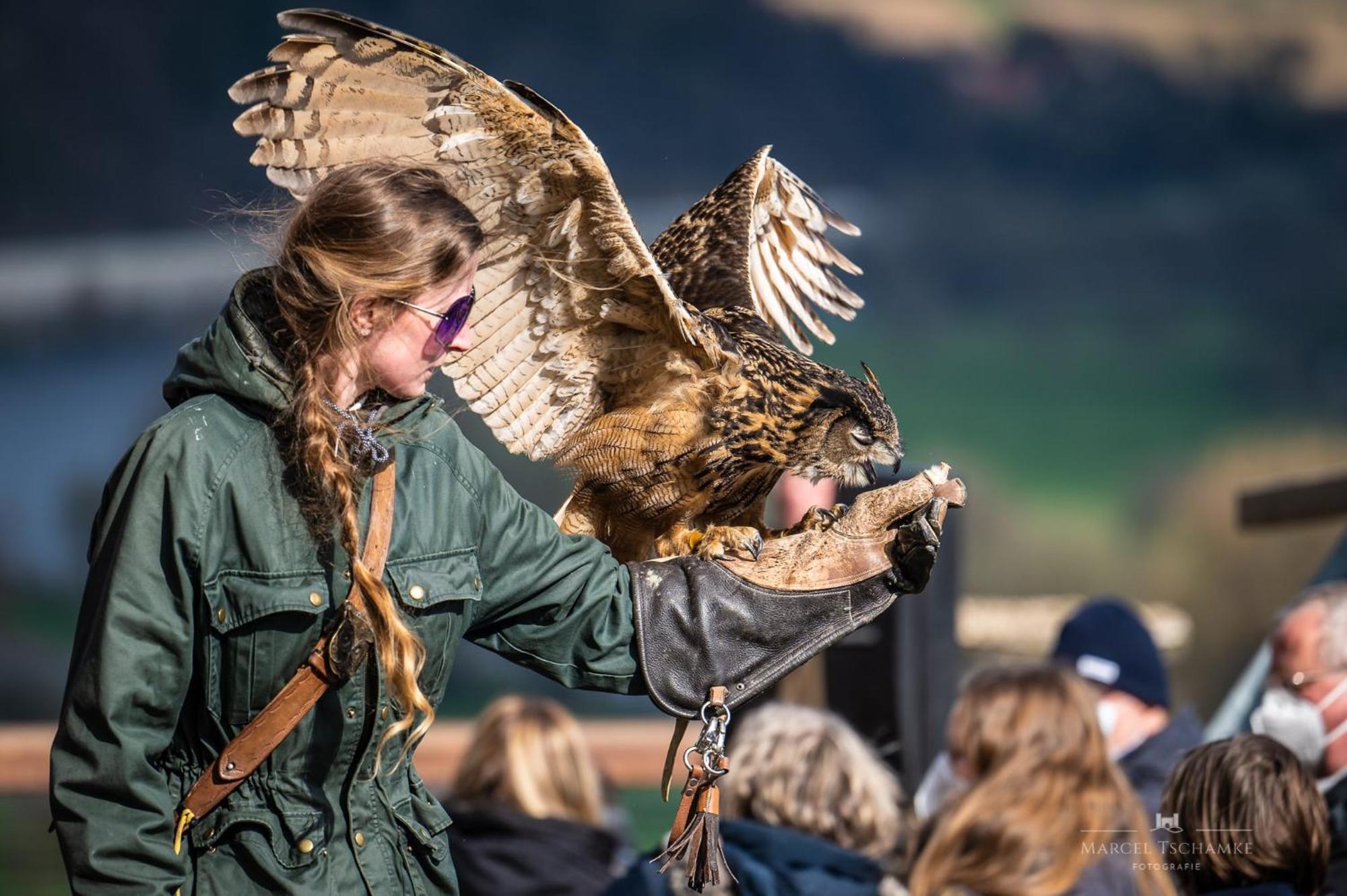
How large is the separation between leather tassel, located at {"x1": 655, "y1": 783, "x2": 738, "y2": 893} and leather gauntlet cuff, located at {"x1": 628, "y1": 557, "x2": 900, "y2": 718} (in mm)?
137

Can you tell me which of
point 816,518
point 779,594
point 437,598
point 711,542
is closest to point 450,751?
point 711,542

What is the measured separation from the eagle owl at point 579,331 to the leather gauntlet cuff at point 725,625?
320 millimetres

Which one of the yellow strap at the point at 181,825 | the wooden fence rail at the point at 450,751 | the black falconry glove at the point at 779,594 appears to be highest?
the black falconry glove at the point at 779,594

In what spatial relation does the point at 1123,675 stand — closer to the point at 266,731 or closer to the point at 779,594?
the point at 779,594

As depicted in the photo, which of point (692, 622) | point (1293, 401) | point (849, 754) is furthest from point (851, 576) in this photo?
point (1293, 401)

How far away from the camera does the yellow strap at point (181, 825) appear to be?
5.05ft

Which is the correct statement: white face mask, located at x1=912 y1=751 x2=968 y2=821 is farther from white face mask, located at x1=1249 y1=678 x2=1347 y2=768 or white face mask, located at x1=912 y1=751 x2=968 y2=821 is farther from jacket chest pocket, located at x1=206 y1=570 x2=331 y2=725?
jacket chest pocket, located at x1=206 y1=570 x2=331 y2=725

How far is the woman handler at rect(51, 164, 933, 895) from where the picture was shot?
150cm

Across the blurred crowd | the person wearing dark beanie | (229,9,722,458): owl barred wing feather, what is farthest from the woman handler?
the person wearing dark beanie

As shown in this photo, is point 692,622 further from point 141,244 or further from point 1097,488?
point 1097,488

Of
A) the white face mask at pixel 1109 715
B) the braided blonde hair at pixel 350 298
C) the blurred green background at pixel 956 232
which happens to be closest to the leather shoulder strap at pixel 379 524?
the braided blonde hair at pixel 350 298

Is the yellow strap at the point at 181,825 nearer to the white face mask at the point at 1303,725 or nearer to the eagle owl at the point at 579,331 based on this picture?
the eagle owl at the point at 579,331

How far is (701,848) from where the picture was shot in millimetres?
1855

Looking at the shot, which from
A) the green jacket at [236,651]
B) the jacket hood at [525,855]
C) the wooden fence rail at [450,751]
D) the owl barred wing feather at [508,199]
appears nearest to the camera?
the green jacket at [236,651]
